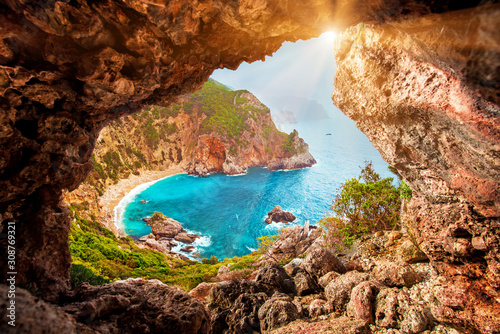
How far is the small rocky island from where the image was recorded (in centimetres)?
2575

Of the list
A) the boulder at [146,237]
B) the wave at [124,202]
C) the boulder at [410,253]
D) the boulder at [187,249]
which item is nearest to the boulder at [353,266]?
the boulder at [410,253]

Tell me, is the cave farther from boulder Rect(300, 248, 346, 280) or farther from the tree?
the tree

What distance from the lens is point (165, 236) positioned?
28.8 meters

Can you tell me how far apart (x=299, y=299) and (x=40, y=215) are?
9.61 m

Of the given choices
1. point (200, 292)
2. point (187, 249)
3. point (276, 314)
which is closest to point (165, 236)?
point (187, 249)

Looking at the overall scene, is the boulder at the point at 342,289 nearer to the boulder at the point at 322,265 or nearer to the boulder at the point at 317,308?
the boulder at the point at 317,308

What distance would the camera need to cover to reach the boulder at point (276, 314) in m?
6.43

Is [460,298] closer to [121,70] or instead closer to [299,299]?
A: [299,299]

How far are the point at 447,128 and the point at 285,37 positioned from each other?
5.80 m

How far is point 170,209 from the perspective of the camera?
126 feet

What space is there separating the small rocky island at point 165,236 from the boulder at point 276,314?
871 inches

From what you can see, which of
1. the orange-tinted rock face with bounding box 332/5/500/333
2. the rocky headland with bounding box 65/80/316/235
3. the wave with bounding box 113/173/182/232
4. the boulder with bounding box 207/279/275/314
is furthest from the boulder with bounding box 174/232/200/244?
the orange-tinted rock face with bounding box 332/5/500/333

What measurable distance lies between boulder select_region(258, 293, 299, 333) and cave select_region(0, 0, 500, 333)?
4.29m

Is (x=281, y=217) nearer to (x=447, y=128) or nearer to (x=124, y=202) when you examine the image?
(x=124, y=202)
